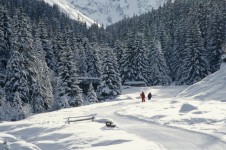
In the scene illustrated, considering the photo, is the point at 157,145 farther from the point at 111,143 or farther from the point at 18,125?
the point at 18,125

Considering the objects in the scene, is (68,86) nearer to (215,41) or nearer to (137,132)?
(215,41)

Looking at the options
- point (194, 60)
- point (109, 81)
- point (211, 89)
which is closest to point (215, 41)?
point (194, 60)

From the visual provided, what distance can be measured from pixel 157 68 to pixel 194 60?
1066 cm

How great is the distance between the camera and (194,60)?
71625 millimetres

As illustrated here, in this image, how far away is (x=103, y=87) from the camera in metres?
65.2

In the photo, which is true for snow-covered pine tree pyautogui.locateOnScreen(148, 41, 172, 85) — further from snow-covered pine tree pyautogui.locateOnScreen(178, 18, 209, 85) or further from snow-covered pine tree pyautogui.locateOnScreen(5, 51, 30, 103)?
snow-covered pine tree pyautogui.locateOnScreen(5, 51, 30, 103)

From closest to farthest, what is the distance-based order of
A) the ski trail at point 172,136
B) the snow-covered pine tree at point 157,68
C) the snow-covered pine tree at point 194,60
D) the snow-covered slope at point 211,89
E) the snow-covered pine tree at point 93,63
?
the ski trail at point 172,136 → the snow-covered slope at point 211,89 → the snow-covered pine tree at point 194,60 → the snow-covered pine tree at point 157,68 → the snow-covered pine tree at point 93,63

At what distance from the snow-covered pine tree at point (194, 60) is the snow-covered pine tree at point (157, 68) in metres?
7.07

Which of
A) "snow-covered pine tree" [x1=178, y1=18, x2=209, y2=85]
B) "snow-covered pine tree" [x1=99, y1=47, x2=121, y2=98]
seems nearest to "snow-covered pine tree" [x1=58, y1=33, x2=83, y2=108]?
"snow-covered pine tree" [x1=99, y1=47, x2=121, y2=98]

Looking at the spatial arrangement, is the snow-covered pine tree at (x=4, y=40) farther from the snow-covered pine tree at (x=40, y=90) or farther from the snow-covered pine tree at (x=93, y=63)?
the snow-covered pine tree at (x=93, y=63)

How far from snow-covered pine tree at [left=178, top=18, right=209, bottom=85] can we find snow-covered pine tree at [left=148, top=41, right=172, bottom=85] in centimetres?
707

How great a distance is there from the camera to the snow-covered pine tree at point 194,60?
71.2 m

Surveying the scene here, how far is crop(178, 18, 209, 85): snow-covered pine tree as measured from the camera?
2805 inches

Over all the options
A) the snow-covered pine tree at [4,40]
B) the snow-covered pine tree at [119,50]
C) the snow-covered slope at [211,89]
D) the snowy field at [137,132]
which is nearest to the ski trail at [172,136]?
the snowy field at [137,132]
